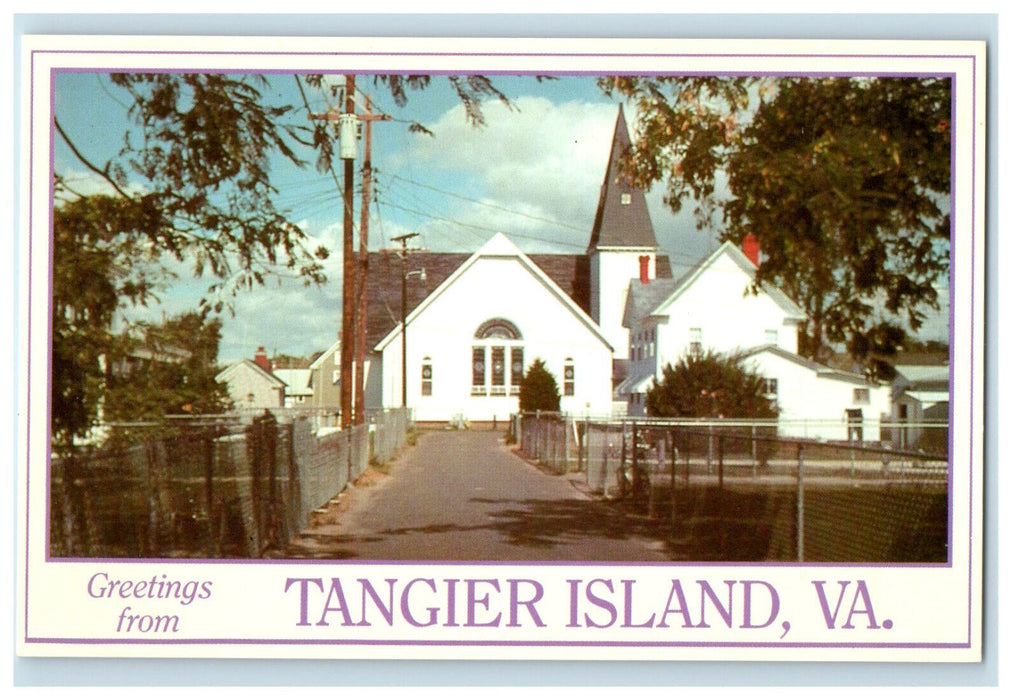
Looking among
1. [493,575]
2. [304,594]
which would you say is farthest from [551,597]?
[304,594]

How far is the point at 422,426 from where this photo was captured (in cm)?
1369

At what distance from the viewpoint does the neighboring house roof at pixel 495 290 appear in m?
13.1

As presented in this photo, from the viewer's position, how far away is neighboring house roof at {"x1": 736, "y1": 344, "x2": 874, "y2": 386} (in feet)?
42.1

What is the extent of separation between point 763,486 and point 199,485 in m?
4.90

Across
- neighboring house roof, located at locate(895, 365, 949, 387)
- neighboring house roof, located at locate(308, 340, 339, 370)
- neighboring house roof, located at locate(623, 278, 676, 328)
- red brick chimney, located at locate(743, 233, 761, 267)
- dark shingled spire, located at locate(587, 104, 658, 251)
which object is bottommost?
neighboring house roof, located at locate(895, 365, 949, 387)

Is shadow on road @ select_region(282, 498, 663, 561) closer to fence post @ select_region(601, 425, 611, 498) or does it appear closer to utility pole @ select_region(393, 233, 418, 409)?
fence post @ select_region(601, 425, 611, 498)

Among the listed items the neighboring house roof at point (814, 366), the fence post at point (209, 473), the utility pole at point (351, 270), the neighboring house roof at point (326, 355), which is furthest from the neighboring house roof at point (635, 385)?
the fence post at point (209, 473)

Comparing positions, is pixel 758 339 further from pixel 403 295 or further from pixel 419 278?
pixel 403 295

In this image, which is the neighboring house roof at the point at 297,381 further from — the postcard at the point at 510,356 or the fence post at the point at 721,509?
the fence post at the point at 721,509

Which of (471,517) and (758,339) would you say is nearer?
Answer: (758,339)

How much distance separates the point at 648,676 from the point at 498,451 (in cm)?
266

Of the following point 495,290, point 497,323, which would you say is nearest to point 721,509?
point 497,323

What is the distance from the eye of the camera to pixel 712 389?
43.3 feet

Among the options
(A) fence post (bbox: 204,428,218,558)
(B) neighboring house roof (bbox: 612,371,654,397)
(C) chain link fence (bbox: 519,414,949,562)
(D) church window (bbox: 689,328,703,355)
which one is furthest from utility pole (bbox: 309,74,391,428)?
(D) church window (bbox: 689,328,703,355)
